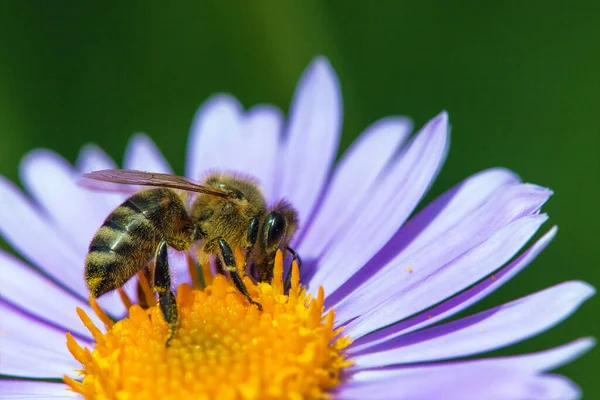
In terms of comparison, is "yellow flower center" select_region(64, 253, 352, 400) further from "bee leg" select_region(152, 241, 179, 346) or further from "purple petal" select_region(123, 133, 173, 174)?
"purple petal" select_region(123, 133, 173, 174)

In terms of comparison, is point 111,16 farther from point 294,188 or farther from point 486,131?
point 486,131

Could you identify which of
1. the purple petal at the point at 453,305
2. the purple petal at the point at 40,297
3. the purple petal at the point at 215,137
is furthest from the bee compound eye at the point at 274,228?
the purple petal at the point at 215,137

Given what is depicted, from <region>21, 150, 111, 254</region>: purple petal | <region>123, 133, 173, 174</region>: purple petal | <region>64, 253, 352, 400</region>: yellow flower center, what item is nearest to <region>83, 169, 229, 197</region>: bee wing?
<region>64, 253, 352, 400</region>: yellow flower center

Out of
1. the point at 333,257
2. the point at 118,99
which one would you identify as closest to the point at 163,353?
→ the point at 333,257

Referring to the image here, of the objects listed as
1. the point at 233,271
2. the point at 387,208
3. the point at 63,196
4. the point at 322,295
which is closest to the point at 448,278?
the point at 322,295

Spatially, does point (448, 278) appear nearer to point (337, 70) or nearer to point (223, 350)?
point (223, 350)

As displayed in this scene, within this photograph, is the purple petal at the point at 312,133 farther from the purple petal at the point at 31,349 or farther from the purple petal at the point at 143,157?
the purple petal at the point at 31,349
